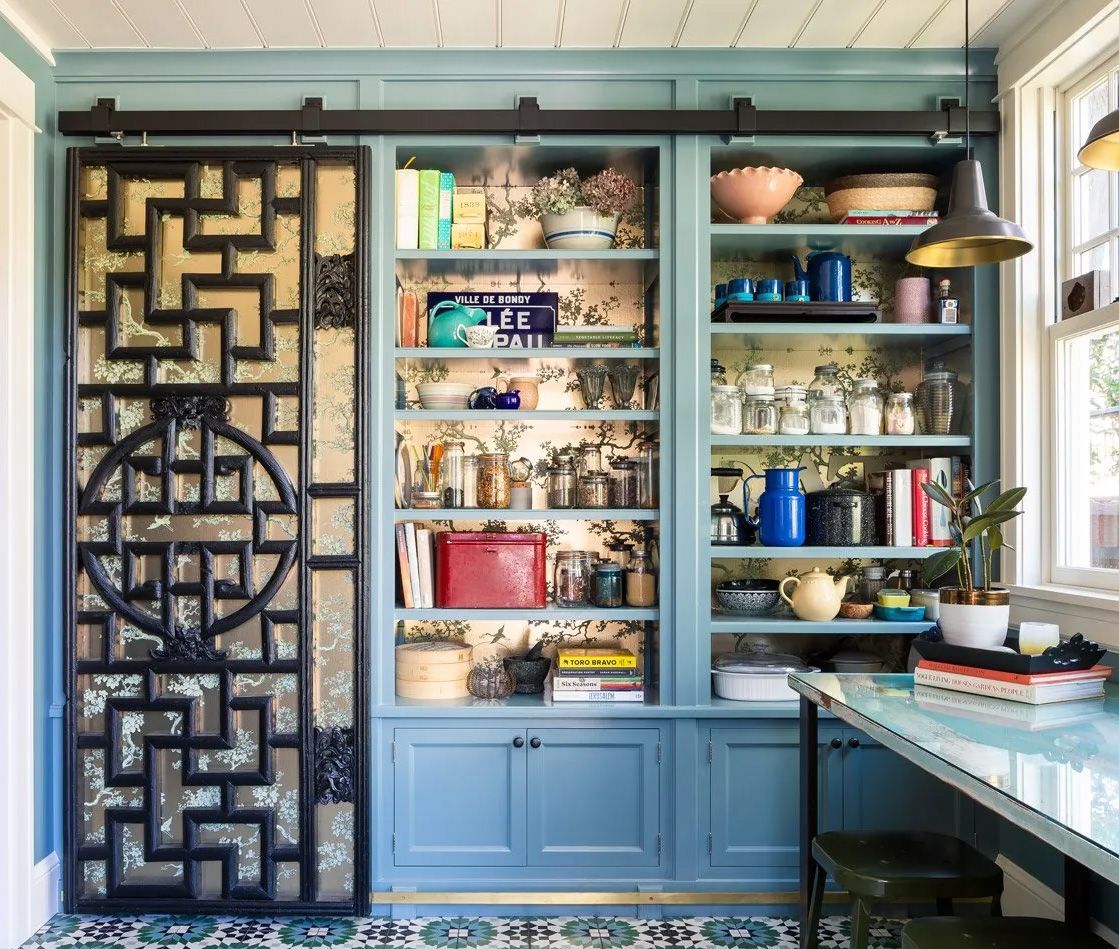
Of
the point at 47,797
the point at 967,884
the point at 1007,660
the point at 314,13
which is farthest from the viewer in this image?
the point at 47,797

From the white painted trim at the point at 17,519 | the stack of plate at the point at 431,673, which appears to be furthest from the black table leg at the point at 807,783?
the white painted trim at the point at 17,519

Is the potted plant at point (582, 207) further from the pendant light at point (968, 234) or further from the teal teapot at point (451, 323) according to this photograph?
the pendant light at point (968, 234)

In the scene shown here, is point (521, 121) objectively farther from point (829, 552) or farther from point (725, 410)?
point (829, 552)

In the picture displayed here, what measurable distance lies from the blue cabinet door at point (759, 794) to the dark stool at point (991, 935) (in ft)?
3.74

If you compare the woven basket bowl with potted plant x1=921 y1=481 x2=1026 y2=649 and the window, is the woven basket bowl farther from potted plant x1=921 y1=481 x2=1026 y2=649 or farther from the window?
potted plant x1=921 y1=481 x2=1026 y2=649

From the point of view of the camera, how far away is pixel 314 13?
2.71 meters

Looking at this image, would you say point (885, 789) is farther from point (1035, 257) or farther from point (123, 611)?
point (123, 611)

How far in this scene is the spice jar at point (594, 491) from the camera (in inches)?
120

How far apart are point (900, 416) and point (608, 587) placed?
1165 millimetres

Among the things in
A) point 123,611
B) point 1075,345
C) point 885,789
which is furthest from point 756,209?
point 123,611

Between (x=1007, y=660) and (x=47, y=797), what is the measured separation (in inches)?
115

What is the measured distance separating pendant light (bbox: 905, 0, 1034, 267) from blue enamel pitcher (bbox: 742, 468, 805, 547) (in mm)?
872

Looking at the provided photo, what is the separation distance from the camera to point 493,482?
3033 mm

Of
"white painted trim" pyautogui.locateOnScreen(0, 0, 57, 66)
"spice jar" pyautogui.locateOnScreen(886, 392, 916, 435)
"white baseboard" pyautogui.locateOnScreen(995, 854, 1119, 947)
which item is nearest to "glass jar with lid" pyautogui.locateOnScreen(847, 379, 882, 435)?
"spice jar" pyautogui.locateOnScreen(886, 392, 916, 435)
